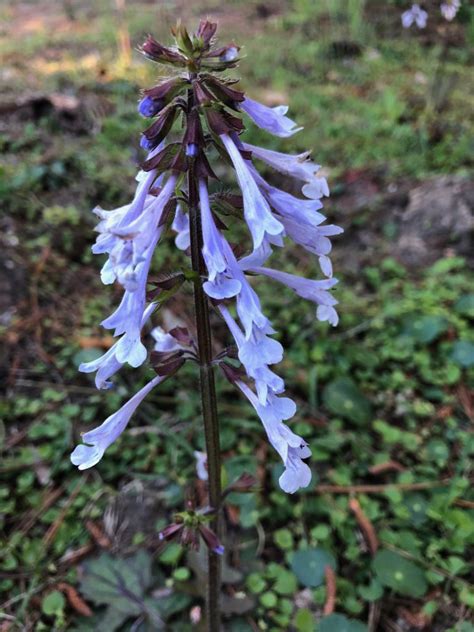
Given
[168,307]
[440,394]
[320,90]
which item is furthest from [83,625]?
[320,90]

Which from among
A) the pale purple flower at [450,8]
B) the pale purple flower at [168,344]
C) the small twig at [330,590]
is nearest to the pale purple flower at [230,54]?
the pale purple flower at [168,344]

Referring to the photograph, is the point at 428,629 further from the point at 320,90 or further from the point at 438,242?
the point at 320,90

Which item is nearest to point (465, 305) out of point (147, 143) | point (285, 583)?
point (285, 583)

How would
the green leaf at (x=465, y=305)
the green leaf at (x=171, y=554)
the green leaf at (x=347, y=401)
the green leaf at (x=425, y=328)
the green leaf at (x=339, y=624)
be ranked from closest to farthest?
1. the green leaf at (x=339, y=624)
2. the green leaf at (x=171, y=554)
3. the green leaf at (x=347, y=401)
4. the green leaf at (x=425, y=328)
5. the green leaf at (x=465, y=305)

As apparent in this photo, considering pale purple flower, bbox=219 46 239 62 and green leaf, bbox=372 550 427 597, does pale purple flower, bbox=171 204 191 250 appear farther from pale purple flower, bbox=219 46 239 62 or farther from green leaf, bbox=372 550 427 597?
green leaf, bbox=372 550 427 597

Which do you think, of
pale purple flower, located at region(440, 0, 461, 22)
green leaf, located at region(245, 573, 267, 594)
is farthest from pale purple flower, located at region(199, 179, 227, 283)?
pale purple flower, located at region(440, 0, 461, 22)

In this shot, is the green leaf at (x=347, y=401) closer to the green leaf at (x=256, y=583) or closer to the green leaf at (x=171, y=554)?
the green leaf at (x=256, y=583)
